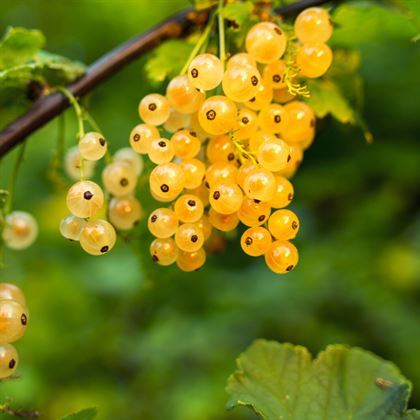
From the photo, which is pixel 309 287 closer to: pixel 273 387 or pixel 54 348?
pixel 54 348

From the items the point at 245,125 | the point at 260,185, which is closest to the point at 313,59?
the point at 245,125

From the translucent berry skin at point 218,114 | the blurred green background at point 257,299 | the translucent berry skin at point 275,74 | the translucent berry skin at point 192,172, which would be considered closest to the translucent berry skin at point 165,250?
the translucent berry skin at point 192,172

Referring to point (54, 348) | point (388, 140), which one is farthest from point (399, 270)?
point (54, 348)

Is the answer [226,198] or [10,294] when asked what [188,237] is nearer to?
[226,198]

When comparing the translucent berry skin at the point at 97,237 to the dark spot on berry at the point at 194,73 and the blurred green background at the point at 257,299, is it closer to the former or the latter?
the dark spot on berry at the point at 194,73

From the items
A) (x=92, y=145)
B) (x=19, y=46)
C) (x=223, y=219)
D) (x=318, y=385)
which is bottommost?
(x=318, y=385)
